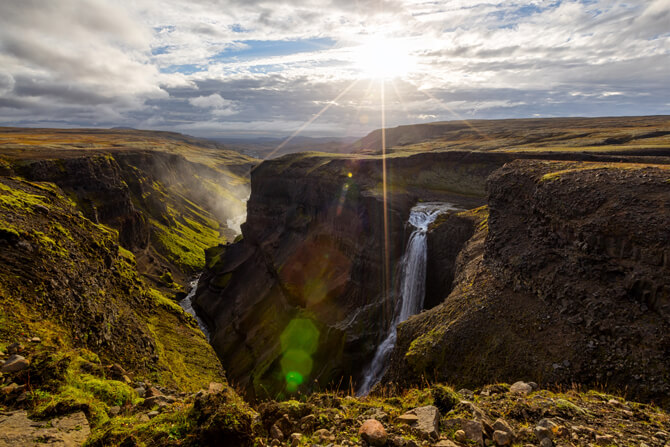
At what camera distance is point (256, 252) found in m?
76.9

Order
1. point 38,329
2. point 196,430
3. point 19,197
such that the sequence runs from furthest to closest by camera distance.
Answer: point 19,197 → point 38,329 → point 196,430

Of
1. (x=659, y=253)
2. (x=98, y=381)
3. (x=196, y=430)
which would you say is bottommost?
(x=98, y=381)

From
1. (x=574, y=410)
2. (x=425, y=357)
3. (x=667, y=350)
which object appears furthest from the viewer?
(x=425, y=357)

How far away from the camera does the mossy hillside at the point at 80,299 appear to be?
1518 cm

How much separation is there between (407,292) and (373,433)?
106 feet

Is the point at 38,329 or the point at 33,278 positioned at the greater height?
the point at 33,278

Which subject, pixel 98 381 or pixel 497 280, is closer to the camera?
pixel 98 381

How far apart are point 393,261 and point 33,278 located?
117ft

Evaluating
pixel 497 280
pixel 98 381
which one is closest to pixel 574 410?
pixel 497 280

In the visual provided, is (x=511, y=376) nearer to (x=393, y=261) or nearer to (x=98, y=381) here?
(x=98, y=381)

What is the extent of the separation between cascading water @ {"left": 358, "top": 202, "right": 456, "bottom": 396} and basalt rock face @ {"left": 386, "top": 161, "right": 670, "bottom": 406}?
40.0 ft

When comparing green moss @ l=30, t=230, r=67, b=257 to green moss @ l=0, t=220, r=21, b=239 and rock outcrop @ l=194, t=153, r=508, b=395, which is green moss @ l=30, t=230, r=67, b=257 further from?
rock outcrop @ l=194, t=153, r=508, b=395

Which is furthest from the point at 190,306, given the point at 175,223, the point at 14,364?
the point at 14,364

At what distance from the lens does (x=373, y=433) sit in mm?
7762
